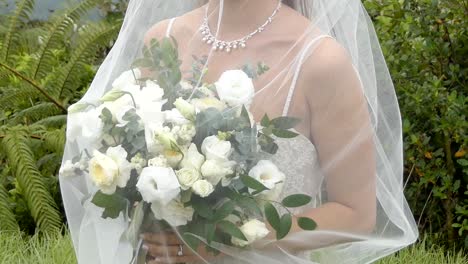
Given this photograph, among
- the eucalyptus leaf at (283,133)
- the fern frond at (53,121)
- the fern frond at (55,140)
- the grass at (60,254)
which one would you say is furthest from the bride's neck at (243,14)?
the fern frond at (53,121)

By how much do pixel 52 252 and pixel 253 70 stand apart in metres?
2.30

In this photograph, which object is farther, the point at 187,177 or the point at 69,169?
the point at 69,169

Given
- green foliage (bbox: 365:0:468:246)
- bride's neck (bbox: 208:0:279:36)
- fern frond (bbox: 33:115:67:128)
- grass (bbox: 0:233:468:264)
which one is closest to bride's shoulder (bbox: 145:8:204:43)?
bride's neck (bbox: 208:0:279:36)

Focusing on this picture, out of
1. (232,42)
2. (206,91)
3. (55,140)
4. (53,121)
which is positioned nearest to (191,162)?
(206,91)

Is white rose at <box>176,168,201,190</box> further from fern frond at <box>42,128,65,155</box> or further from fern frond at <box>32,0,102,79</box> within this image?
fern frond at <box>32,0,102,79</box>

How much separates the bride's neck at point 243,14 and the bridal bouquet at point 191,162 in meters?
0.28

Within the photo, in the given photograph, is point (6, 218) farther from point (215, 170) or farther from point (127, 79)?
point (215, 170)

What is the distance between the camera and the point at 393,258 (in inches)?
161

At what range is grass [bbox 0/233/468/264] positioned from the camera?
4129mm

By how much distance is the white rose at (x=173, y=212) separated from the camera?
2025 mm

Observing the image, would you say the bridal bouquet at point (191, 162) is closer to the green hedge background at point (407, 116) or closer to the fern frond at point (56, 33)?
the green hedge background at point (407, 116)

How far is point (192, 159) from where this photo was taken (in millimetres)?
2021

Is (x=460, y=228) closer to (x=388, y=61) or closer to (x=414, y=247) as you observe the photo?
(x=414, y=247)

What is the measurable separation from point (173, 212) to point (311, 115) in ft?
1.46
